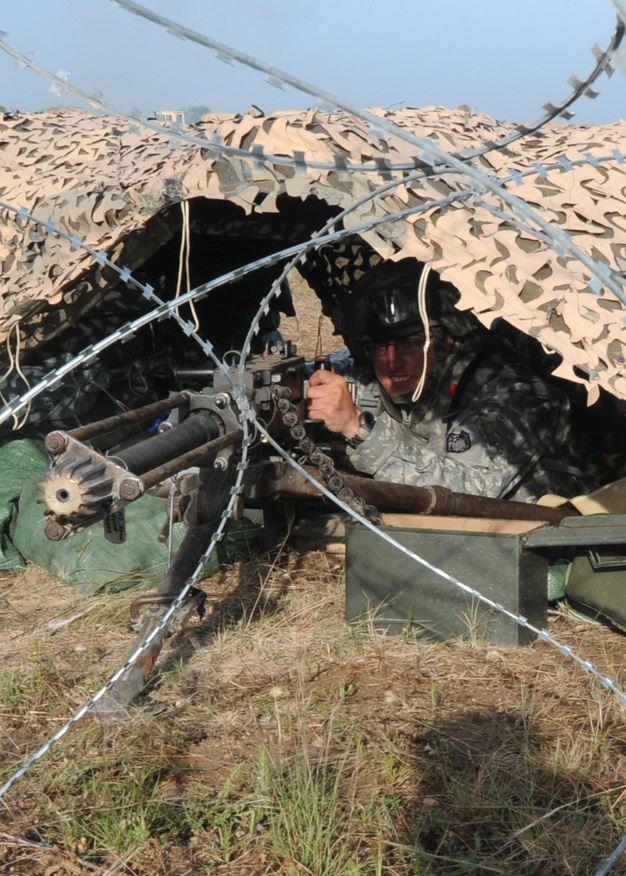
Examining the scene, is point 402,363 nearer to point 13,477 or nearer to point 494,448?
point 494,448

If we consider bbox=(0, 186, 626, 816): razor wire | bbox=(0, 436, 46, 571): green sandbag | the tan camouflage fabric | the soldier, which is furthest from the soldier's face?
bbox=(0, 436, 46, 571): green sandbag

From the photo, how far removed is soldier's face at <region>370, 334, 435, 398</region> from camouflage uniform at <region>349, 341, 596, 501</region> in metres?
0.10

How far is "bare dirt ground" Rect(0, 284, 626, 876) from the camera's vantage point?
2848mm

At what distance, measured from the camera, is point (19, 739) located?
3.51 metres

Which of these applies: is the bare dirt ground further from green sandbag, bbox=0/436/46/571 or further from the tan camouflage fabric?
the tan camouflage fabric

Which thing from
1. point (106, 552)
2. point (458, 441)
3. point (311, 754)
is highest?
point (458, 441)

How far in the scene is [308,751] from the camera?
11.0 feet

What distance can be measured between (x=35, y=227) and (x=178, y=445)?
173 cm

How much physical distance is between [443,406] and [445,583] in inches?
52.6

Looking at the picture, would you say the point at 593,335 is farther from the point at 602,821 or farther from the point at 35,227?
the point at 35,227

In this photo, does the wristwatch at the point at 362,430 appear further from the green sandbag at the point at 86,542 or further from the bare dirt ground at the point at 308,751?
the bare dirt ground at the point at 308,751

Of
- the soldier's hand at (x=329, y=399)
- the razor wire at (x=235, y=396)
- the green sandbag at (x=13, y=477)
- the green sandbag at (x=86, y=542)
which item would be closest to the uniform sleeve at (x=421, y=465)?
the soldier's hand at (x=329, y=399)

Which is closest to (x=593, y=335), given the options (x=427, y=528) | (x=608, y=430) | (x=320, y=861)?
(x=427, y=528)

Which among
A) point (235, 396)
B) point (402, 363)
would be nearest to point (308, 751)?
point (235, 396)
